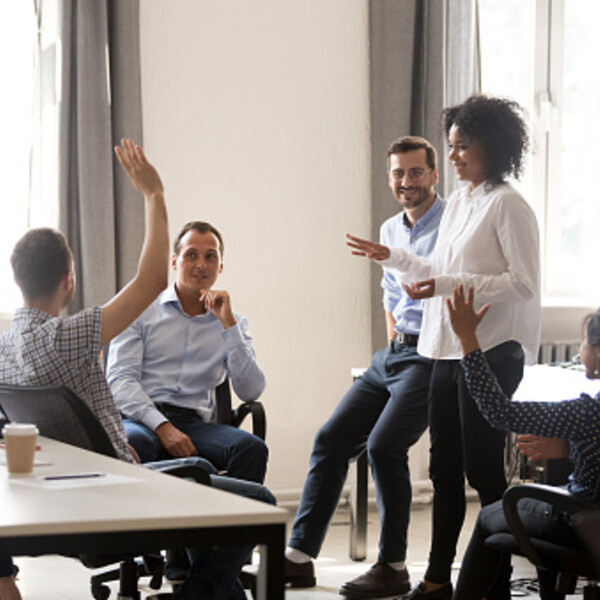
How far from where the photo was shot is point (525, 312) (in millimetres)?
2947

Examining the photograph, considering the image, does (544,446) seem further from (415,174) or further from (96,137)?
(96,137)

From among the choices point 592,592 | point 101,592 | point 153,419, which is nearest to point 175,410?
point 153,419

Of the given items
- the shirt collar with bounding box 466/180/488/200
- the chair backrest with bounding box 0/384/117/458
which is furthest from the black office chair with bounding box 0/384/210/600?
the shirt collar with bounding box 466/180/488/200

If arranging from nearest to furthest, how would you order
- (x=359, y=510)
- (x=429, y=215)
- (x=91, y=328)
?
(x=91, y=328) → (x=429, y=215) → (x=359, y=510)

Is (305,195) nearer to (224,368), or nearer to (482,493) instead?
(224,368)

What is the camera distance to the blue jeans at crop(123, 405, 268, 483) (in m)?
3.15

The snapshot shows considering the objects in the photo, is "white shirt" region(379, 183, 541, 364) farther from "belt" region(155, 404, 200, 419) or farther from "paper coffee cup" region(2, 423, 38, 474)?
"paper coffee cup" region(2, 423, 38, 474)

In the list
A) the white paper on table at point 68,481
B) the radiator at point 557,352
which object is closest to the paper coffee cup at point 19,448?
the white paper on table at point 68,481

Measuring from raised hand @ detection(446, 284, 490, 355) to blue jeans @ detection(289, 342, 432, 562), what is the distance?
0.82m

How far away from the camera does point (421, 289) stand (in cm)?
286

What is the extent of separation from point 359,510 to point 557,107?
2483mm

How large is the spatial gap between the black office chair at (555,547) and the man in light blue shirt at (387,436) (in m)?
1.00

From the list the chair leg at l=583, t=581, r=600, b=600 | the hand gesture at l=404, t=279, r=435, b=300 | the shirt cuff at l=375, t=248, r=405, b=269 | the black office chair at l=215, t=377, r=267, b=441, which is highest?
the shirt cuff at l=375, t=248, r=405, b=269

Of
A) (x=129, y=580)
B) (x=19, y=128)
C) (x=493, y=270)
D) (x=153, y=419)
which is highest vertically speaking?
(x=19, y=128)
